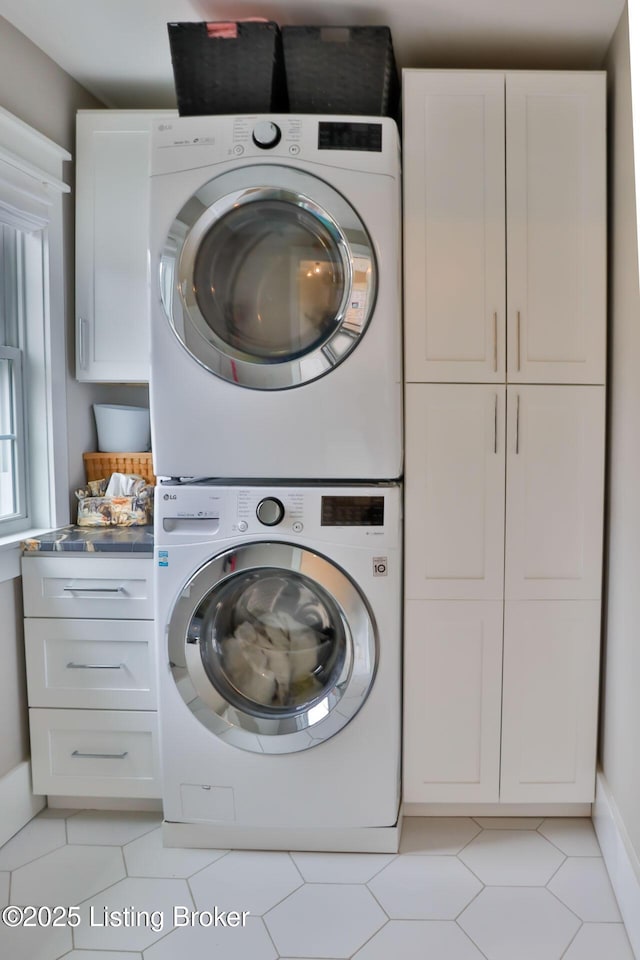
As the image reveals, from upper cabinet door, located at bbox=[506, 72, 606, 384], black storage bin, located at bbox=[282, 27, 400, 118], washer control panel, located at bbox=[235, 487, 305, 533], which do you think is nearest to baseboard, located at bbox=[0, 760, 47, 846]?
washer control panel, located at bbox=[235, 487, 305, 533]

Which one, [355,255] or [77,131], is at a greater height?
[77,131]

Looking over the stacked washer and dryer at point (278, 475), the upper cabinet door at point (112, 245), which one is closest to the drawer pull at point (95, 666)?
the stacked washer and dryer at point (278, 475)

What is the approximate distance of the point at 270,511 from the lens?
1828 mm

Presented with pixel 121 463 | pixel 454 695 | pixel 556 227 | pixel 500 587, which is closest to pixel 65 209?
pixel 121 463

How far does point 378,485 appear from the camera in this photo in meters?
1.87

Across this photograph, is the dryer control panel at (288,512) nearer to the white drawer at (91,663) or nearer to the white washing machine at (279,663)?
the white washing machine at (279,663)

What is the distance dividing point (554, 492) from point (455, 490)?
0.92ft

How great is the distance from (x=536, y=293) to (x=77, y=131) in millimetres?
1606

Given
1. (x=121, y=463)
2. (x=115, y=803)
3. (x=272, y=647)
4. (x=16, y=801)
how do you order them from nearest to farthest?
(x=272, y=647), (x=16, y=801), (x=115, y=803), (x=121, y=463)

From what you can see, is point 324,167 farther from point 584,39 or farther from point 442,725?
point 442,725

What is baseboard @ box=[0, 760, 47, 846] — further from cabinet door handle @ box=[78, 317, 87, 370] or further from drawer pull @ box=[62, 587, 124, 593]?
cabinet door handle @ box=[78, 317, 87, 370]

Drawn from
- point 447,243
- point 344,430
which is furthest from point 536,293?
point 344,430

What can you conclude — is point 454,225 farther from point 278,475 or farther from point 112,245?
point 112,245

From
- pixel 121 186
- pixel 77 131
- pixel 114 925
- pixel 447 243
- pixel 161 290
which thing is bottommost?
pixel 114 925
